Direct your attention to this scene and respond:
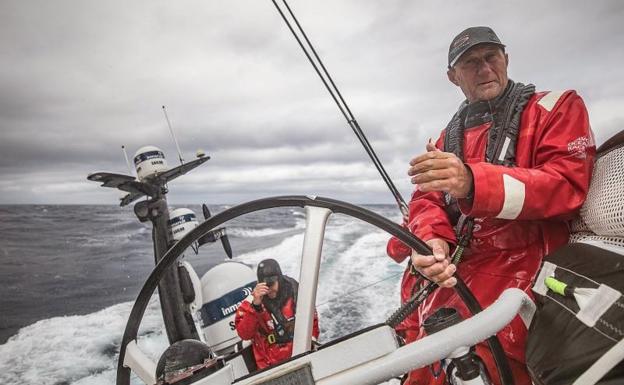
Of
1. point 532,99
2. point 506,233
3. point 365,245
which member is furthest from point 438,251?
point 365,245

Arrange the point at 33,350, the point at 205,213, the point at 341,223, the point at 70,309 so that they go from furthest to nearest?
the point at 341,223 < the point at 70,309 < the point at 33,350 < the point at 205,213

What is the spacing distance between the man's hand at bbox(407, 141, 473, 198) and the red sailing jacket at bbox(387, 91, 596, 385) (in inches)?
3.4

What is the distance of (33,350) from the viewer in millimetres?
5117

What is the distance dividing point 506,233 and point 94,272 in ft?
35.0

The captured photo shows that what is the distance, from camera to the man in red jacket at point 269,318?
3119mm

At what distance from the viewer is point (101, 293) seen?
25.9ft

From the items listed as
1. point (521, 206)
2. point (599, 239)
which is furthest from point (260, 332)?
point (599, 239)

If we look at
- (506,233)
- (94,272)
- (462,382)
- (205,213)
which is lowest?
(462,382)

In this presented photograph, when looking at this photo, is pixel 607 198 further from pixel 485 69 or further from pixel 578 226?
pixel 485 69

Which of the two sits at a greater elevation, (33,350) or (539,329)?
(33,350)

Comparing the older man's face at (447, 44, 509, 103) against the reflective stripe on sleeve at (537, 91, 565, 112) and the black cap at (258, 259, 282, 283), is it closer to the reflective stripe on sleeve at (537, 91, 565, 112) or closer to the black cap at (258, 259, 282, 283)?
the reflective stripe on sleeve at (537, 91, 565, 112)

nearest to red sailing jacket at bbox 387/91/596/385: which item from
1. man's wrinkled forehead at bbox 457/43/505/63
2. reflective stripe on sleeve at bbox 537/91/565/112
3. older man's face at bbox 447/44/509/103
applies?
reflective stripe on sleeve at bbox 537/91/565/112

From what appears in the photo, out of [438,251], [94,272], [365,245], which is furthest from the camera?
[365,245]

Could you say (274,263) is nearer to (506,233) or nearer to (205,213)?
(205,213)
